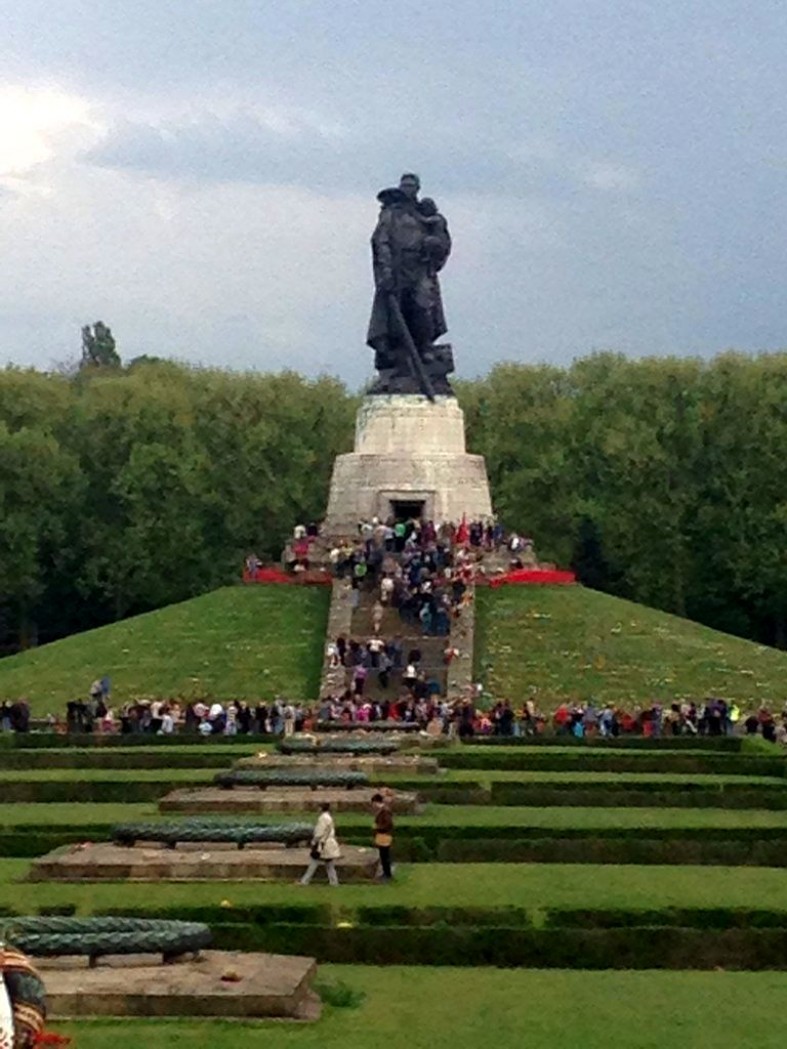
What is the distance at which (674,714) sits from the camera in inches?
1726

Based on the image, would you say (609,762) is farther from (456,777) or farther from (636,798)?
(636,798)

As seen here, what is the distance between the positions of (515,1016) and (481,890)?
5375mm

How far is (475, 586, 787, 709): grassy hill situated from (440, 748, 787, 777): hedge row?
10.2 m

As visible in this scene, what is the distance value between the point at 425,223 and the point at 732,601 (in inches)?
714

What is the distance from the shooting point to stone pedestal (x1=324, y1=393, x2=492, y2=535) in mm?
58812

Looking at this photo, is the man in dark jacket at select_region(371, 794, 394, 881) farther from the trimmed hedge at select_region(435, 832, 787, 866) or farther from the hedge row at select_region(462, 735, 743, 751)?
the hedge row at select_region(462, 735, 743, 751)

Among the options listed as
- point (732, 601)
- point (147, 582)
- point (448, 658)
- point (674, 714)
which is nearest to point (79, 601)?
point (147, 582)

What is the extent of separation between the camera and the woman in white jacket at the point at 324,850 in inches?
862

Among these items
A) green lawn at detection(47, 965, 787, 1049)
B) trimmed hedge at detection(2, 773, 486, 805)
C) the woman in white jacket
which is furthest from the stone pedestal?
green lawn at detection(47, 965, 787, 1049)

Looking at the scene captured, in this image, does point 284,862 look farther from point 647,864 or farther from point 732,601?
point 732,601

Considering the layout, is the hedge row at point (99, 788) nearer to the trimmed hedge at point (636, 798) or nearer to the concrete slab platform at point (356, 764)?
the trimmed hedge at point (636, 798)

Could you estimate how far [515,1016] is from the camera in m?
16.4

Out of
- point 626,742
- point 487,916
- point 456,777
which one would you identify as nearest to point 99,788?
point 456,777

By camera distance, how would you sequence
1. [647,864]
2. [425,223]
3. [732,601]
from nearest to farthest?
1. [647,864]
2. [425,223]
3. [732,601]
